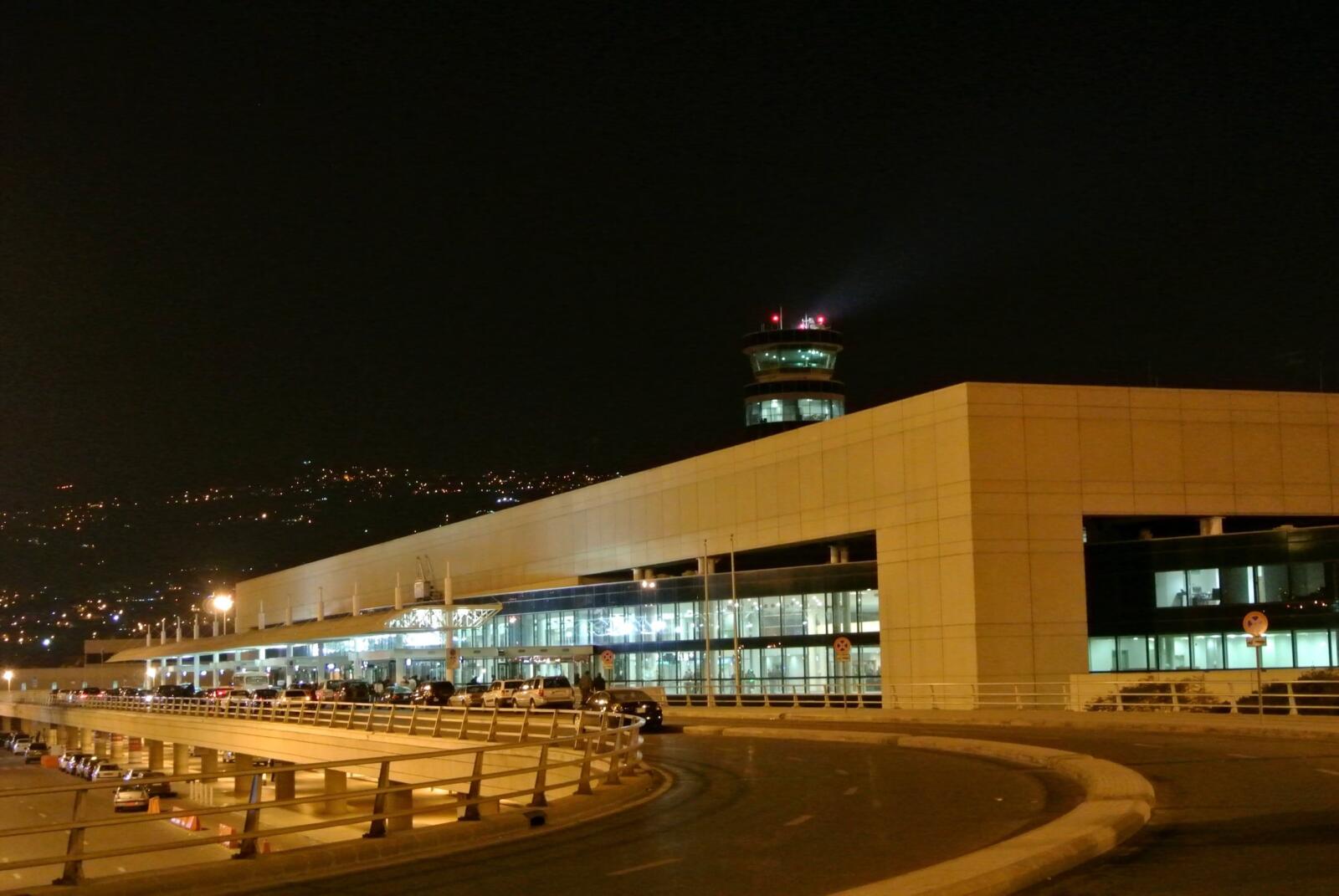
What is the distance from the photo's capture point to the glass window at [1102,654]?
60906 millimetres

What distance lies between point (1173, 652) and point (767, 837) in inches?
1810

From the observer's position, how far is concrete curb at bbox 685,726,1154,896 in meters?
13.1

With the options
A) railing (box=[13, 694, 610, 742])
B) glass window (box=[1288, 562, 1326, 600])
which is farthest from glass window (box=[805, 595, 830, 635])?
glass window (box=[1288, 562, 1326, 600])

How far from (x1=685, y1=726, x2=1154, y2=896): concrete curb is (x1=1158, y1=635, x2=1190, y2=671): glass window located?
115 ft

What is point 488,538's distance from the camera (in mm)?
114375

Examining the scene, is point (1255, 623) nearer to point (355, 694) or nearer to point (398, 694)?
point (355, 694)

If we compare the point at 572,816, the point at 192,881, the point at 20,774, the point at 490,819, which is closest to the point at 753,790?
the point at 572,816

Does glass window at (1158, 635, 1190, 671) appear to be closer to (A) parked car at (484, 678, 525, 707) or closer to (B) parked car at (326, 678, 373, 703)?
(A) parked car at (484, 678, 525, 707)

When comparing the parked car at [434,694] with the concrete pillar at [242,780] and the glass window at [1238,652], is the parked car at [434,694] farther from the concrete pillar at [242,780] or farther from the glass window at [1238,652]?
the glass window at [1238,652]

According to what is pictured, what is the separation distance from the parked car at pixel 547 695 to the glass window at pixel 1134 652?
74.6 ft

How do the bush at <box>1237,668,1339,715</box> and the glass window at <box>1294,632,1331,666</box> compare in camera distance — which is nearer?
the bush at <box>1237,668,1339,715</box>

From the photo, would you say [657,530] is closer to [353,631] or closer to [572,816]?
[353,631]

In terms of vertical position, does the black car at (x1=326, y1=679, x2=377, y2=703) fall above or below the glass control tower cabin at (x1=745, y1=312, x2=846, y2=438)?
below

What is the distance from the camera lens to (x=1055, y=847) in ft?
48.9
